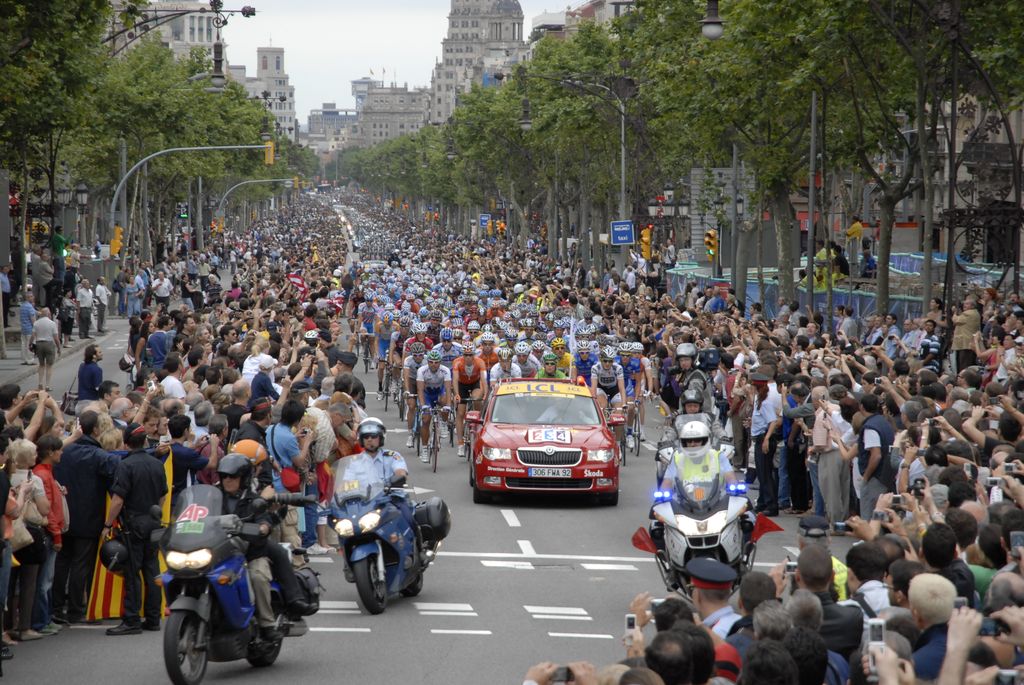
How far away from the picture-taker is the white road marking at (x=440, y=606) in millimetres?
13750

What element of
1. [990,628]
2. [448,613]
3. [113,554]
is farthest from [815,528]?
[113,554]

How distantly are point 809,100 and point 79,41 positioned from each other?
17967mm

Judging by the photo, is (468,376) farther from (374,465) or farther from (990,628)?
(990,628)

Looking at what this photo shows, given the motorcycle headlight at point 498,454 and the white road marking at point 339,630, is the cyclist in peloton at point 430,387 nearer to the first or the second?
the motorcycle headlight at point 498,454

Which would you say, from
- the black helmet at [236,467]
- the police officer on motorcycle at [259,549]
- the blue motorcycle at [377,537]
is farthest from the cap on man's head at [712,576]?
the blue motorcycle at [377,537]

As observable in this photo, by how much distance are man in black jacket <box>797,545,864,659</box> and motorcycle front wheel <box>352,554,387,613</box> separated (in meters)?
5.64

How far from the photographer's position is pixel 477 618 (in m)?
13.4

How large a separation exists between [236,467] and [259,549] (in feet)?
1.84

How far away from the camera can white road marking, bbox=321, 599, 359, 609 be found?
13.9m

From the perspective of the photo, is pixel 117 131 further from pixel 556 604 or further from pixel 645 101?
pixel 556 604

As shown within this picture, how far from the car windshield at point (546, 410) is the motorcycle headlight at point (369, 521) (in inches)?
272

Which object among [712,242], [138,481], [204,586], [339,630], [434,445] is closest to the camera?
[204,586]

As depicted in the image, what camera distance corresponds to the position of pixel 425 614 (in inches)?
533

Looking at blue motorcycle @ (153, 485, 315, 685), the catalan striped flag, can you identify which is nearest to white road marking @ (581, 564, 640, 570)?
the catalan striped flag
